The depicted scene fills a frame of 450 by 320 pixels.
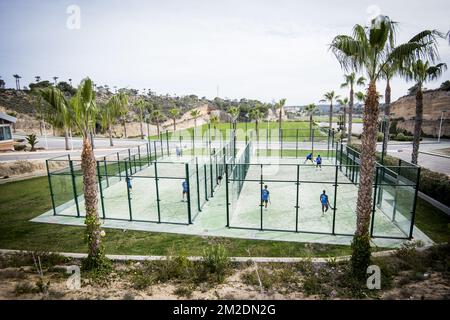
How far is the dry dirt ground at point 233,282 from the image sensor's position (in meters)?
7.32

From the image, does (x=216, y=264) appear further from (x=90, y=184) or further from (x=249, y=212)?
(x=249, y=212)

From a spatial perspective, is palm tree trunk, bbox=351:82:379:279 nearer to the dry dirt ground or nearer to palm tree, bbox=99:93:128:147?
the dry dirt ground

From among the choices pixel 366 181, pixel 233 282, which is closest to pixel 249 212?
pixel 233 282

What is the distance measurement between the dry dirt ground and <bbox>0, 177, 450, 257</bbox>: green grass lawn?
4.75ft

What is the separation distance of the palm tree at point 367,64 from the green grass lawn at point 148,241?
2.27 m

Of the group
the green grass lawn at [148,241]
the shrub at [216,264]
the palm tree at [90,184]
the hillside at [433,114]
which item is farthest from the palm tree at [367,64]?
the hillside at [433,114]

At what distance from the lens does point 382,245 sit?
437 inches

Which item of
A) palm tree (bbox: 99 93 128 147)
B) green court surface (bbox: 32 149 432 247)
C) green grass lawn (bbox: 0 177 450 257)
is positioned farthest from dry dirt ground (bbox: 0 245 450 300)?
palm tree (bbox: 99 93 128 147)

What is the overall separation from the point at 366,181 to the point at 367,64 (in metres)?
3.69

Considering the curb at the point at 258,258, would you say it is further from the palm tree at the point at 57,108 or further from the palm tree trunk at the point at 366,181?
the palm tree at the point at 57,108

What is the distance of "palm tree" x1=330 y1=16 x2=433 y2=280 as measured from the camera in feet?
24.3
